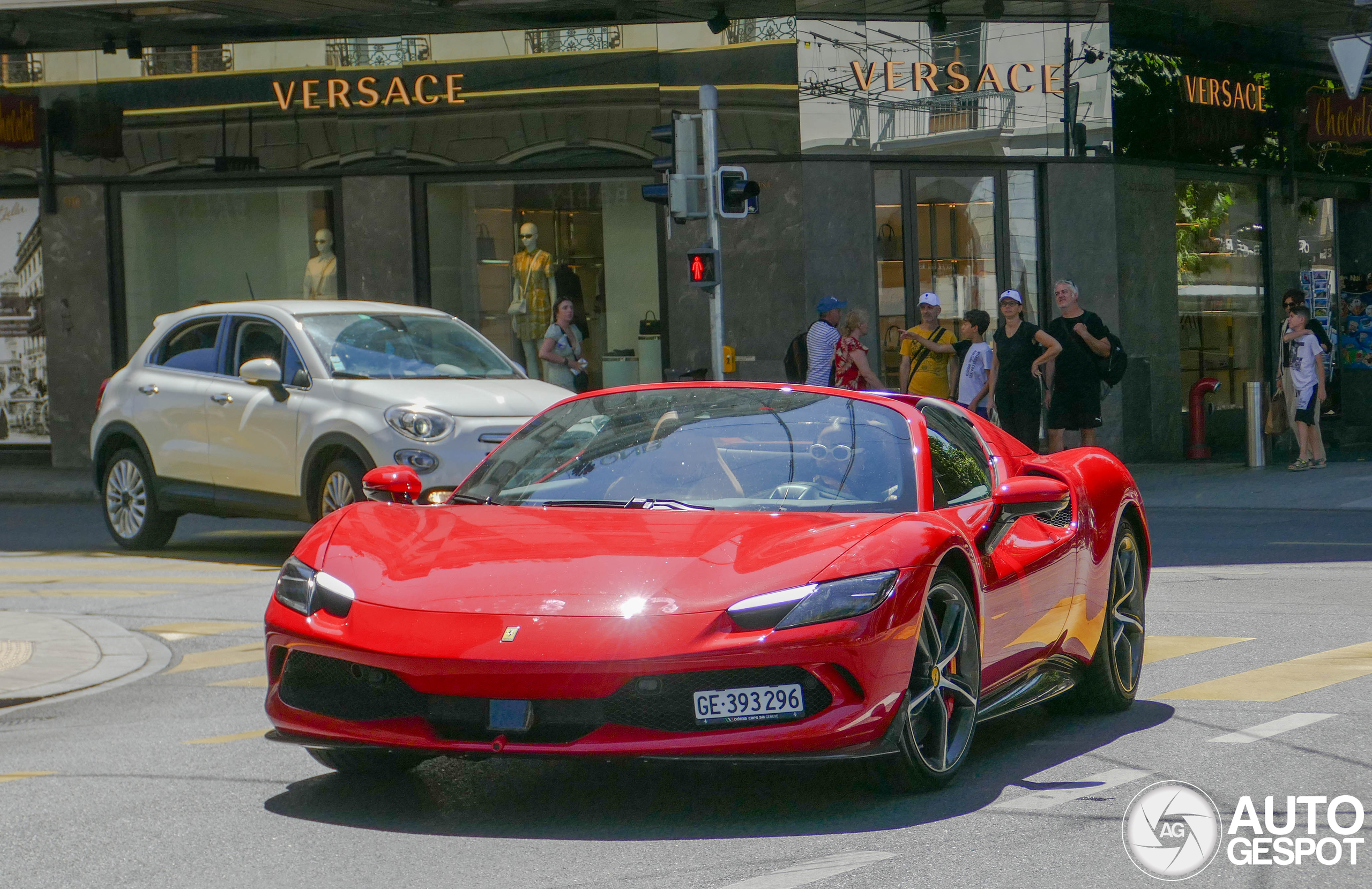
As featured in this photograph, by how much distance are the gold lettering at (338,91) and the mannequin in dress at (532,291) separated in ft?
8.16

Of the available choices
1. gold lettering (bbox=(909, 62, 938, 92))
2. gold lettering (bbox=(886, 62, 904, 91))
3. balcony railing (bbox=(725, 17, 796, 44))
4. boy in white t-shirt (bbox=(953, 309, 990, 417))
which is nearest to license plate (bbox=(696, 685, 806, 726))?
boy in white t-shirt (bbox=(953, 309, 990, 417))

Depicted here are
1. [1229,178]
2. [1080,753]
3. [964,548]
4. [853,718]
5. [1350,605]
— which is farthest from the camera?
[1229,178]

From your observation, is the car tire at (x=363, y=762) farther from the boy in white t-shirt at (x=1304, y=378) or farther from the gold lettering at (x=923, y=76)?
the gold lettering at (x=923, y=76)

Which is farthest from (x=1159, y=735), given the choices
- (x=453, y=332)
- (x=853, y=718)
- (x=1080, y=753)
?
(x=453, y=332)

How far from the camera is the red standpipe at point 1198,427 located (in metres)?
21.3

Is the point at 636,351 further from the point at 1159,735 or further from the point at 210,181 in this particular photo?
the point at 1159,735

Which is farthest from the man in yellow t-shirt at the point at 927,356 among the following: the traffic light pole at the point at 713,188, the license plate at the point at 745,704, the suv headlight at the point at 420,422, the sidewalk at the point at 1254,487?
the license plate at the point at 745,704

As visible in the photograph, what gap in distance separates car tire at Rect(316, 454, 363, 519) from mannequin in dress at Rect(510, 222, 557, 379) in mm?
9232

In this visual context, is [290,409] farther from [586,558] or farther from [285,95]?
[285,95]

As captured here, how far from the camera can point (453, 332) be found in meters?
13.0

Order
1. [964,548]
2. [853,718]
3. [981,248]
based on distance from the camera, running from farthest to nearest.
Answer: [981,248] < [964,548] < [853,718]

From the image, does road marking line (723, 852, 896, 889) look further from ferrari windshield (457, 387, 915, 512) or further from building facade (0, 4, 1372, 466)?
building facade (0, 4, 1372, 466)

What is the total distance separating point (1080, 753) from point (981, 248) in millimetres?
15288

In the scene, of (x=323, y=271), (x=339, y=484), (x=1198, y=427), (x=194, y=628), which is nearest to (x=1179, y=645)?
(x=194, y=628)
